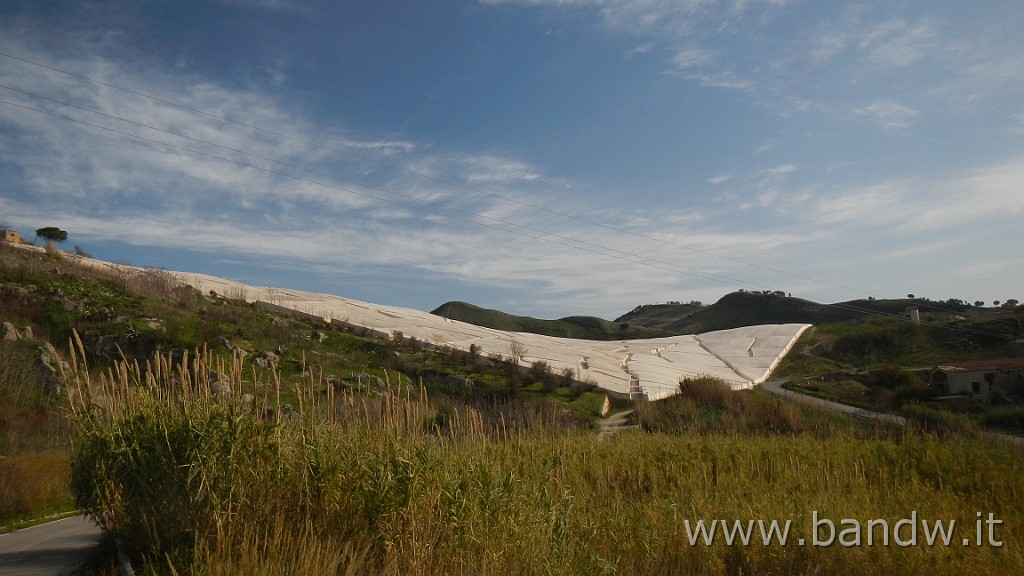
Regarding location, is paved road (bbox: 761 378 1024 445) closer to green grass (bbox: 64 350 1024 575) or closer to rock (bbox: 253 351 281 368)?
green grass (bbox: 64 350 1024 575)

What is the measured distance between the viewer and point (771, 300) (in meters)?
107

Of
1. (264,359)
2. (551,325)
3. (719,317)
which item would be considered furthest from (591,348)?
(719,317)

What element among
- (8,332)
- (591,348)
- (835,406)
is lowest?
(835,406)

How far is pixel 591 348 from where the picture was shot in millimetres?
53094

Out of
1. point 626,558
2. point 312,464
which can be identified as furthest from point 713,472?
point 312,464

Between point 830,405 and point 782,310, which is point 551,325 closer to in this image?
point 782,310

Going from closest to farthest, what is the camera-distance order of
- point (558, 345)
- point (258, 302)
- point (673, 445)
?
point (673, 445)
point (258, 302)
point (558, 345)

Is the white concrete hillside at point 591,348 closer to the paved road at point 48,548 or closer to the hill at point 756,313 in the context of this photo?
the paved road at point 48,548

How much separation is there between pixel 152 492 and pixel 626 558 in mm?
5081

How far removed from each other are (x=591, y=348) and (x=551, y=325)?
158ft

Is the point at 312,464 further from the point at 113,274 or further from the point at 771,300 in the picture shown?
the point at 771,300

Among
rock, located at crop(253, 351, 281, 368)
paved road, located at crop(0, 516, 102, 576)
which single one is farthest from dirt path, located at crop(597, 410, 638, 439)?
paved road, located at crop(0, 516, 102, 576)

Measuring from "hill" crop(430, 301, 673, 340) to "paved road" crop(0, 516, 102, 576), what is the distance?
3027 inches

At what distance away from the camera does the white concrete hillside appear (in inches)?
1491
